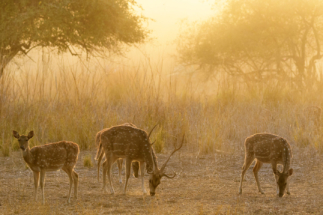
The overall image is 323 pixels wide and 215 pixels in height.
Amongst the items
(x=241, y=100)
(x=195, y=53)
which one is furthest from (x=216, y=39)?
(x=241, y=100)

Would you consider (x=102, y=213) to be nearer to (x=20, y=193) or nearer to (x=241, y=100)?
(x=20, y=193)

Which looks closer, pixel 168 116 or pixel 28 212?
pixel 28 212

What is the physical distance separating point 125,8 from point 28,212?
33.4 feet

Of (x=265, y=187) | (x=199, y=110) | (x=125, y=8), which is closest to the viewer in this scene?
(x=265, y=187)

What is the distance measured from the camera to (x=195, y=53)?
19750 millimetres

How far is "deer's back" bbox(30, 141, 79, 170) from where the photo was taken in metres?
6.00

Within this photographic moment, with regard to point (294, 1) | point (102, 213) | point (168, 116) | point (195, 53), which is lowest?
point (102, 213)

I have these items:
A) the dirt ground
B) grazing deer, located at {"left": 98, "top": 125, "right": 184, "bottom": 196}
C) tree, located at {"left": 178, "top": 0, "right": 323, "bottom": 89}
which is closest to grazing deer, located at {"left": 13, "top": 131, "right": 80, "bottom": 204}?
the dirt ground

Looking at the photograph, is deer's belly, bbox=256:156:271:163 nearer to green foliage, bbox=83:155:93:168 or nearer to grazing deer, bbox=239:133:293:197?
grazing deer, bbox=239:133:293:197

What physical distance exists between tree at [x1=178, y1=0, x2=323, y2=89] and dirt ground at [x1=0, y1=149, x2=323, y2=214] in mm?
8923

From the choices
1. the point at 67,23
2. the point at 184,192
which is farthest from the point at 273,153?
the point at 67,23

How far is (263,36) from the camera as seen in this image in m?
18.0

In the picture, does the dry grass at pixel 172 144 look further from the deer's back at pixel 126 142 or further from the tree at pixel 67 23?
the tree at pixel 67 23

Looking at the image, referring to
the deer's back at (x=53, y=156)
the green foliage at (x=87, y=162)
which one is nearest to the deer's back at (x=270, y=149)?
the deer's back at (x=53, y=156)
